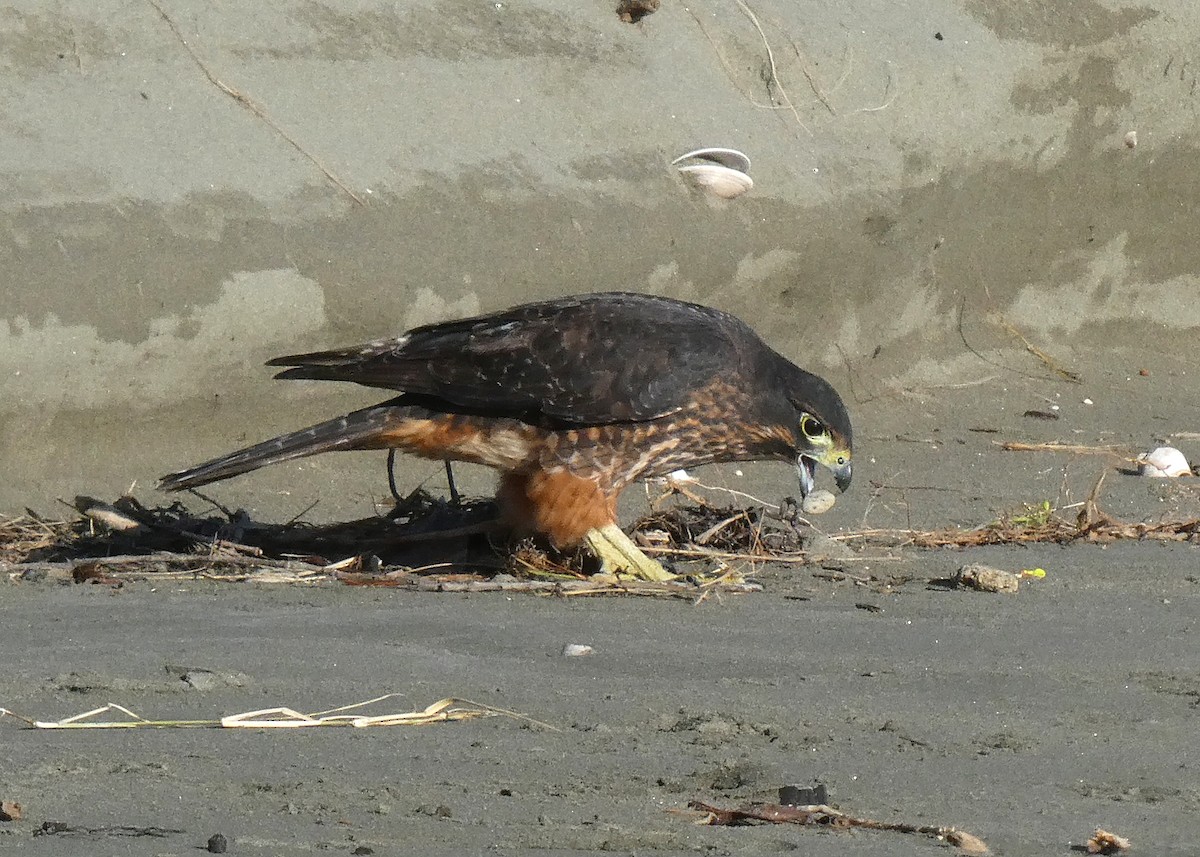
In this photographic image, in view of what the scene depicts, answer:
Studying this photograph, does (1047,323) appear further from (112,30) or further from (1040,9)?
(112,30)

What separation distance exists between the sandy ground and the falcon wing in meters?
0.71

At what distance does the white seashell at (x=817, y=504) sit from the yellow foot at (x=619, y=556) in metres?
0.90

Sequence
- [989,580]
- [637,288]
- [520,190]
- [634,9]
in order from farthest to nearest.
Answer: [634,9] < [637,288] < [520,190] < [989,580]

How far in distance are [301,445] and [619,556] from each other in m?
1.11

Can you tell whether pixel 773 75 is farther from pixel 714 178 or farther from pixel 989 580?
pixel 989 580

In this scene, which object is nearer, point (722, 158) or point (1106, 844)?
point (1106, 844)

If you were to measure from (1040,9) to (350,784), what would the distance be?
7154 millimetres

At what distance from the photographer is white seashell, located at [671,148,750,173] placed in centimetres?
835

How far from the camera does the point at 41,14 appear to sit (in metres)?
7.36

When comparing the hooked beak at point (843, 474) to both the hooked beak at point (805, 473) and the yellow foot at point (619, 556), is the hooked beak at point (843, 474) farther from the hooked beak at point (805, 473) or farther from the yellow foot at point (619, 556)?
the yellow foot at point (619, 556)

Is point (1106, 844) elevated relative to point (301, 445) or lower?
lower

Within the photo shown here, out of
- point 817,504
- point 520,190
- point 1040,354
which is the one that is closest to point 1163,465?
point 1040,354

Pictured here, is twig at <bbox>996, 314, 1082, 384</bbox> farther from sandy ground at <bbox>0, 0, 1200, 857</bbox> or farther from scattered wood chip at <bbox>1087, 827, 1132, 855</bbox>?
scattered wood chip at <bbox>1087, 827, 1132, 855</bbox>

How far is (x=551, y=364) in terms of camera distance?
19.6 feet
